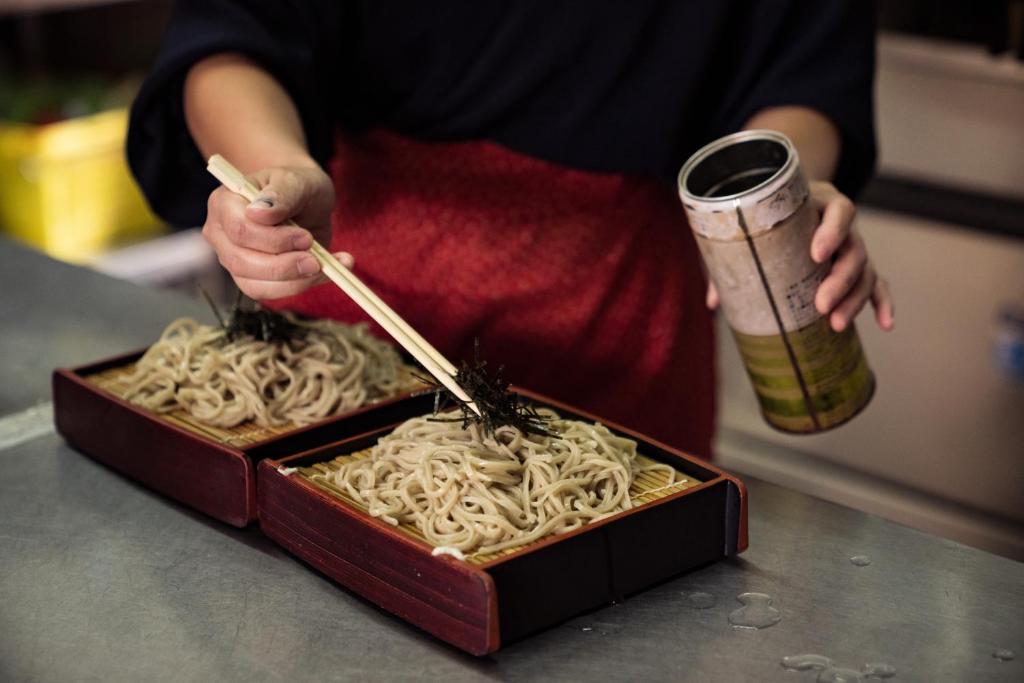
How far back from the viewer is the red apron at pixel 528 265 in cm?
179

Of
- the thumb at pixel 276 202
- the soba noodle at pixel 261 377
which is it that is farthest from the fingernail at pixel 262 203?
the soba noodle at pixel 261 377

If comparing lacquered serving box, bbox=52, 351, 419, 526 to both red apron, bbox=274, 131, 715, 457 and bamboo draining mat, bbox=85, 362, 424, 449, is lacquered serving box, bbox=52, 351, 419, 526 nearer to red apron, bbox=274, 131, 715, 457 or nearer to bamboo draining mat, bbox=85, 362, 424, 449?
bamboo draining mat, bbox=85, 362, 424, 449

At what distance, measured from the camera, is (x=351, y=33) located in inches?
72.7

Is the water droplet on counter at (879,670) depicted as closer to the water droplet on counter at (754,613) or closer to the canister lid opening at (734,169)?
the water droplet on counter at (754,613)

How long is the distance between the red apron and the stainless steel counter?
0.42 metres

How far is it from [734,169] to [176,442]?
0.66 m

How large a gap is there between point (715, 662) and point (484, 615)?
215mm

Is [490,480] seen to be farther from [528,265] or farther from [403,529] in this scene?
[528,265]

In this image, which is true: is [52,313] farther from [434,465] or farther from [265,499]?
[434,465]

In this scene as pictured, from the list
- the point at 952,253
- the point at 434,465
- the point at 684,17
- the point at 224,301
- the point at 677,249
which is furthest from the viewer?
the point at 224,301

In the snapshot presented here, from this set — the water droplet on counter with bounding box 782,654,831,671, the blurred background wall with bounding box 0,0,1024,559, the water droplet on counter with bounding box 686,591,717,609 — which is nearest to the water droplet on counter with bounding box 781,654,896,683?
the water droplet on counter with bounding box 782,654,831,671

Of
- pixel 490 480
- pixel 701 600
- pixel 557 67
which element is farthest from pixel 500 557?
pixel 557 67

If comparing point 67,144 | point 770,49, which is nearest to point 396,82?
point 770,49

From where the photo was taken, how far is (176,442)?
4.42 feet
